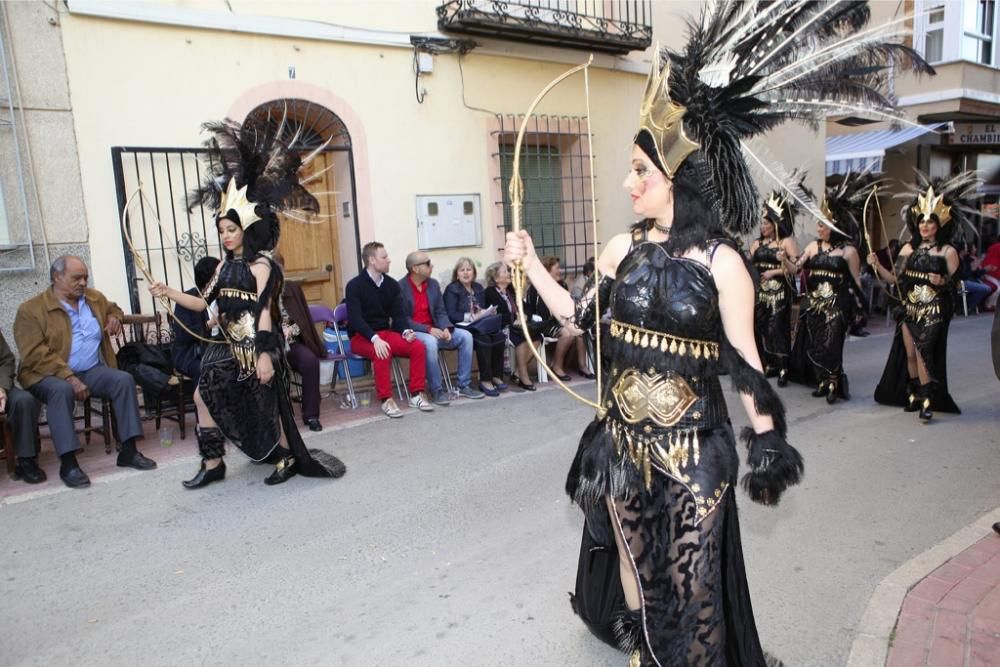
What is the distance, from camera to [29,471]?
5.53 meters

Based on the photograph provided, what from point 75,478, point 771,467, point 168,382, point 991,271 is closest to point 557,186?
point 168,382

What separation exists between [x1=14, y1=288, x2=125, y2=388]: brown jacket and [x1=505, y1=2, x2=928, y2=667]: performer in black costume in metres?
4.73

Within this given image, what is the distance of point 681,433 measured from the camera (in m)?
2.43

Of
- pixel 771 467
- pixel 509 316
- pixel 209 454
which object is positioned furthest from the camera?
pixel 509 316

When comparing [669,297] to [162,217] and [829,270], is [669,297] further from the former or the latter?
[162,217]

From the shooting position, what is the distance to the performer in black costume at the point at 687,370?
2.39 meters

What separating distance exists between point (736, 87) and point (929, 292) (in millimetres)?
5197

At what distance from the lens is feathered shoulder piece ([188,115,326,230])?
16.3 ft

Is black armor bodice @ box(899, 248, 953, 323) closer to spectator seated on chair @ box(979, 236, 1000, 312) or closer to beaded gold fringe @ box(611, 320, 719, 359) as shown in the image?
beaded gold fringe @ box(611, 320, 719, 359)

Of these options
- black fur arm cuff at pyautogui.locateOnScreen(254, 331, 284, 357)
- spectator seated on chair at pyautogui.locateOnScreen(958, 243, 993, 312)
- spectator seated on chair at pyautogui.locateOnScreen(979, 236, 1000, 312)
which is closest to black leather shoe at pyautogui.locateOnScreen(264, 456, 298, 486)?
black fur arm cuff at pyautogui.locateOnScreen(254, 331, 284, 357)

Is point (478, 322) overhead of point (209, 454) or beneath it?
overhead

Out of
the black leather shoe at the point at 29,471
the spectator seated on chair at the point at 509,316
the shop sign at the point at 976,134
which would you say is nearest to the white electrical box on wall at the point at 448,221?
the spectator seated on chair at the point at 509,316

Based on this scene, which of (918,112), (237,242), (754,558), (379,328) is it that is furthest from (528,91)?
(918,112)

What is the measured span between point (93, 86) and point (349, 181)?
8.81 ft
